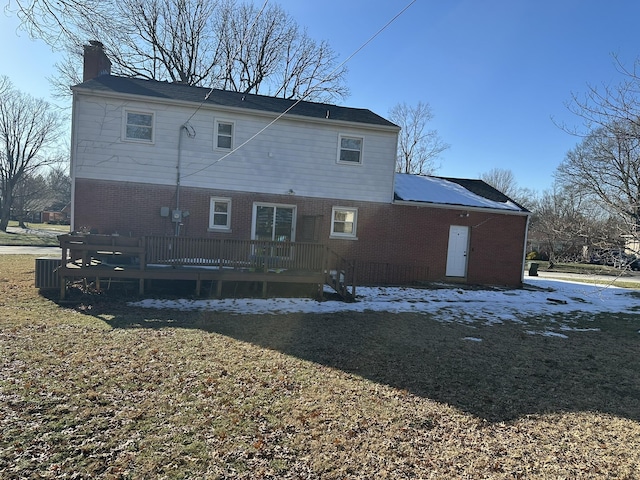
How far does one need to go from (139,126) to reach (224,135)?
2.73 m

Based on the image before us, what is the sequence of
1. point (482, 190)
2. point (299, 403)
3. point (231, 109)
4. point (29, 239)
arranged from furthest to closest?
1. point (29, 239)
2. point (482, 190)
3. point (231, 109)
4. point (299, 403)

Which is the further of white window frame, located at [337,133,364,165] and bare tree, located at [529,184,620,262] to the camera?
white window frame, located at [337,133,364,165]

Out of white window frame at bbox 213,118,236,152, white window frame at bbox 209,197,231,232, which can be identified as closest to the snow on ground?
white window frame at bbox 209,197,231,232

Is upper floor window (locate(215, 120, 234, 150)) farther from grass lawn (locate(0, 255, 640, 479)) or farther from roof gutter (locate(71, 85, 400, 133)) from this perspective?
grass lawn (locate(0, 255, 640, 479))

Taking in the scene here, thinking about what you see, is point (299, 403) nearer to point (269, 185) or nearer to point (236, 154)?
point (269, 185)

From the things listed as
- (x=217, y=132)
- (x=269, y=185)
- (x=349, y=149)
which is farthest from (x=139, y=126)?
(x=349, y=149)

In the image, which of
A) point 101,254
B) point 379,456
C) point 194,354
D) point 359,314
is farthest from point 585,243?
point 101,254

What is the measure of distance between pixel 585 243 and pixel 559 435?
169 inches

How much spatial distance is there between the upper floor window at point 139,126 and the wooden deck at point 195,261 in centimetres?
416

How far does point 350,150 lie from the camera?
14367 millimetres

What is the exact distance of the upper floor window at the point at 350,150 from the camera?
46.8ft

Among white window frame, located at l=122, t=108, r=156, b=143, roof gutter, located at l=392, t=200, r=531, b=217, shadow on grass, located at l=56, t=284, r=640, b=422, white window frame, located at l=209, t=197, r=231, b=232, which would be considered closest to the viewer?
shadow on grass, located at l=56, t=284, r=640, b=422

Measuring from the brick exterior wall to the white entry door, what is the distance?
22cm

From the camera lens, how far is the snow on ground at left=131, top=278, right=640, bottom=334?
954cm
